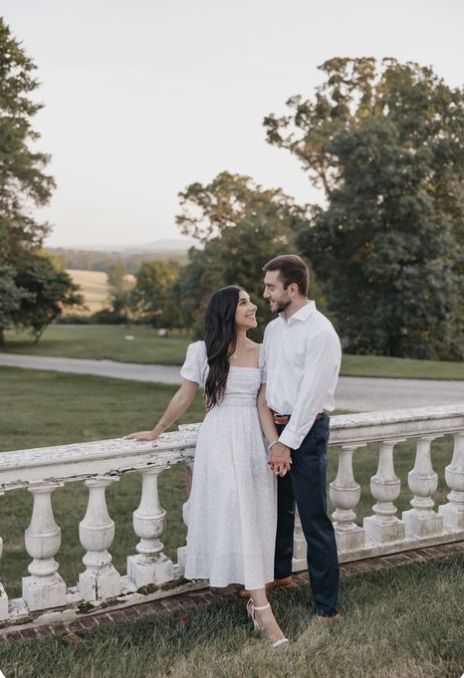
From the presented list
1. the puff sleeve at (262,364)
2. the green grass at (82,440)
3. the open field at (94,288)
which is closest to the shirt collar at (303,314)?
the puff sleeve at (262,364)

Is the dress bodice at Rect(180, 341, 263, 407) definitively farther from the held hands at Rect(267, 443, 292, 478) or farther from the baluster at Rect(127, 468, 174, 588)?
the baluster at Rect(127, 468, 174, 588)

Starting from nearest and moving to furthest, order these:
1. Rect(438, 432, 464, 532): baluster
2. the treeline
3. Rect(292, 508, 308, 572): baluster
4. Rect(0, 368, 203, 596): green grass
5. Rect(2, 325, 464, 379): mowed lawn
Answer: Rect(292, 508, 308, 572): baluster → Rect(438, 432, 464, 532): baluster → Rect(0, 368, 203, 596): green grass → Rect(2, 325, 464, 379): mowed lawn → the treeline

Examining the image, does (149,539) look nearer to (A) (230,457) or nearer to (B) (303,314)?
(A) (230,457)

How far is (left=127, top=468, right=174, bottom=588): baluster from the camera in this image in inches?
131

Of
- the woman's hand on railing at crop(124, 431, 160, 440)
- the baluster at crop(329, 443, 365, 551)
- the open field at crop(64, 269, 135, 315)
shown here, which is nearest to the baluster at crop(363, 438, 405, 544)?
the baluster at crop(329, 443, 365, 551)

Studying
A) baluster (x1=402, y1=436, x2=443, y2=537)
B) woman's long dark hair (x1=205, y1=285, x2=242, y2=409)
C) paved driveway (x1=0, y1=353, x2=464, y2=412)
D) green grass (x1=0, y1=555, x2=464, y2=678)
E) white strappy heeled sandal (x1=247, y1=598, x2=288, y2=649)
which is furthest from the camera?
paved driveway (x1=0, y1=353, x2=464, y2=412)

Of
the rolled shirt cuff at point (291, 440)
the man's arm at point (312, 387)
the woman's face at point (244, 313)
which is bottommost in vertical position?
the rolled shirt cuff at point (291, 440)

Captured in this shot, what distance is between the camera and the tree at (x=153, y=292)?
44750 mm

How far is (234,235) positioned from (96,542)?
1414 cm

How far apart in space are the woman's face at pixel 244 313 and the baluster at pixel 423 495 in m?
1.39

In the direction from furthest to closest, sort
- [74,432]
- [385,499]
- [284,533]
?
[74,432] → [385,499] → [284,533]

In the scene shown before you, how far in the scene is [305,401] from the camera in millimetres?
3094

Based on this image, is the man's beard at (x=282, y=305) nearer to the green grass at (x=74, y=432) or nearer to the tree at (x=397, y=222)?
the green grass at (x=74, y=432)

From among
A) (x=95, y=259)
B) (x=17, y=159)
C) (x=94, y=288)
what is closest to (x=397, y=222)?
(x=17, y=159)
